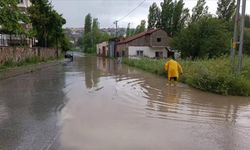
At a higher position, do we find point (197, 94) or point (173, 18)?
point (173, 18)

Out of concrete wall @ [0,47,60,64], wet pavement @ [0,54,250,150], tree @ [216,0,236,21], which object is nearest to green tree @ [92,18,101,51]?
tree @ [216,0,236,21]

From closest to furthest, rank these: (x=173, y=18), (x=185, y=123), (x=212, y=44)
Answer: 1. (x=185, y=123)
2. (x=212, y=44)
3. (x=173, y=18)

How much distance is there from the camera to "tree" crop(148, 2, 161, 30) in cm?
8288

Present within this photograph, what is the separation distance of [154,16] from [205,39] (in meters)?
→ 37.0

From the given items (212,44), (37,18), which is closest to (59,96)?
(212,44)

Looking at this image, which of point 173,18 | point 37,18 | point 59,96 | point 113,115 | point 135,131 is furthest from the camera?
point 173,18

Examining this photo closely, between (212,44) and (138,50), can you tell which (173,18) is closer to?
(138,50)

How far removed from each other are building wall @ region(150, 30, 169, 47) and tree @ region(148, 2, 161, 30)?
18549mm

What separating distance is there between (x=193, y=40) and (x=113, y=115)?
4297 centimetres

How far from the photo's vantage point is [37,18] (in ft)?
169

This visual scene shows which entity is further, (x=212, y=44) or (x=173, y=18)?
(x=173, y=18)

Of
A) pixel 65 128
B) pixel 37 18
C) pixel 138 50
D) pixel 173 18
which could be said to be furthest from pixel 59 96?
pixel 173 18

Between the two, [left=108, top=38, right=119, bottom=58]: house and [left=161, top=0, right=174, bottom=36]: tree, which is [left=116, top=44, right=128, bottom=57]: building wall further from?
[left=161, top=0, right=174, bottom=36]: tree

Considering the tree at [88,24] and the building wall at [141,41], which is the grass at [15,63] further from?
the tree at [88,24]
